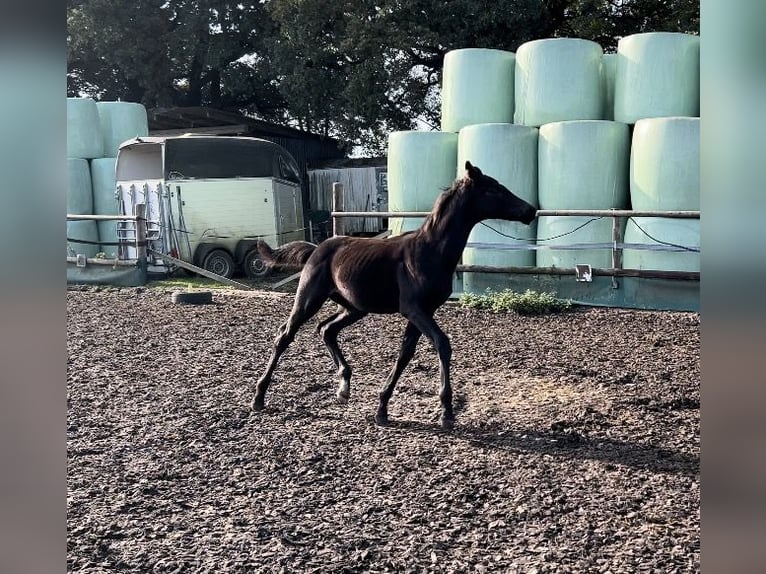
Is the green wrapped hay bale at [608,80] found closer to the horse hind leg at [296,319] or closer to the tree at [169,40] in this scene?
the horse hind leg at [296,319]

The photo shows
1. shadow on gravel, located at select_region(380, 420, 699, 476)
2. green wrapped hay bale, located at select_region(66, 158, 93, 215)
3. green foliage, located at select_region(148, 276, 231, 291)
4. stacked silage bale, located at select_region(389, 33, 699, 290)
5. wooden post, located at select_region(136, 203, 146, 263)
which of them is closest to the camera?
shadow on gravel, located at select_region(380, 420, 699, 476)

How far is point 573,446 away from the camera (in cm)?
409

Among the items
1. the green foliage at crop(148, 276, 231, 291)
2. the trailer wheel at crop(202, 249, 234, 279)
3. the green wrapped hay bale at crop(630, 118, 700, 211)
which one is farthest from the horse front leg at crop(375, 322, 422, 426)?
the trailer wheel at crop(202, 249, 234, 279)

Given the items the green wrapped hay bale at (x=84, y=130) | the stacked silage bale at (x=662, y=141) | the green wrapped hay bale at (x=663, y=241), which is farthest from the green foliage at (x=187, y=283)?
the stacked silage bale at (x=662, y=141)

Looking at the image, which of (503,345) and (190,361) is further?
(503,345)

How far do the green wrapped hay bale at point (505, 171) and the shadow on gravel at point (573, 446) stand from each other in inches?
216

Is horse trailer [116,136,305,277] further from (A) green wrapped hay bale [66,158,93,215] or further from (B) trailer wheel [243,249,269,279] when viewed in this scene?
(A) green wrapped hay bale [66,158,93,215]

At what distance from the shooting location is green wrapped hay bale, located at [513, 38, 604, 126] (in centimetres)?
947

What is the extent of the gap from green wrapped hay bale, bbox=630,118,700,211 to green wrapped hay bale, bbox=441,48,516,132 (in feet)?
6.44

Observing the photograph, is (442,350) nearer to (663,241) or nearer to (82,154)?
(663,241)
